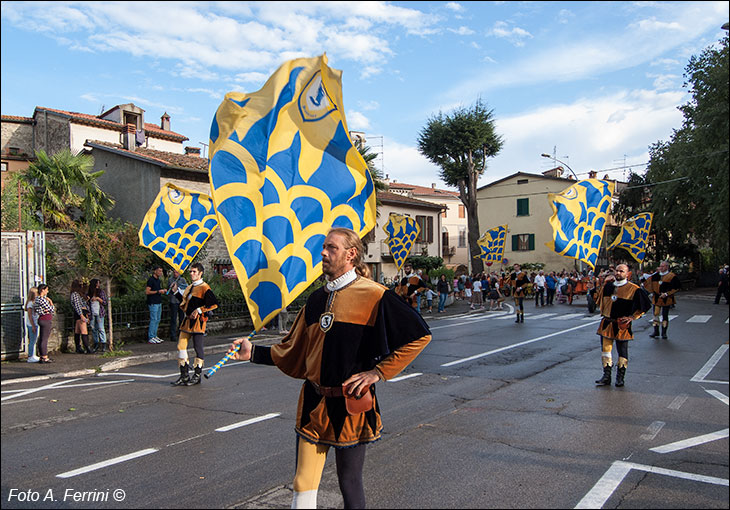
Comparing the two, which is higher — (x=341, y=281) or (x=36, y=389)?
(x=341, y=281)

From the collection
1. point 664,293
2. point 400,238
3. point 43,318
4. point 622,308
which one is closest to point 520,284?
point 664,293

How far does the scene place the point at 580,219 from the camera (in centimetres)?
1149

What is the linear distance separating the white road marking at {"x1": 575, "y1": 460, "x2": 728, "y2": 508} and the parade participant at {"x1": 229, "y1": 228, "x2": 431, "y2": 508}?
76.6 inches

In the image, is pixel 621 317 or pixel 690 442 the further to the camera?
pixel 621 317

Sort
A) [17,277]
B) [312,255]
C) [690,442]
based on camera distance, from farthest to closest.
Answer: [17,277], [690,442], [312,255]

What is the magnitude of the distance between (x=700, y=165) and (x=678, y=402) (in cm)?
2068

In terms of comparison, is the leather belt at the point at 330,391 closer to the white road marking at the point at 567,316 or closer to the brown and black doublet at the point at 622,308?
the brown and black doublet at the point at 622,308

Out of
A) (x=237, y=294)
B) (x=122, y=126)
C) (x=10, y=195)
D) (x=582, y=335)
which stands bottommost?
(x=582, y=335)

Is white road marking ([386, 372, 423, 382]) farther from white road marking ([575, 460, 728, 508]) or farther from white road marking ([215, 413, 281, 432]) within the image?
white road marking ([575, 460, 728, 508])

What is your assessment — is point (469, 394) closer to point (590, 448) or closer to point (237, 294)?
point (590, 448)

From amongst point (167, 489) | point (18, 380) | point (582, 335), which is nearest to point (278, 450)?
point (167, 489)

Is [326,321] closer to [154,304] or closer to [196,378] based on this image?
[196,378]

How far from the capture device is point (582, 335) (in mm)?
15148

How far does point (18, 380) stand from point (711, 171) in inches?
1027
